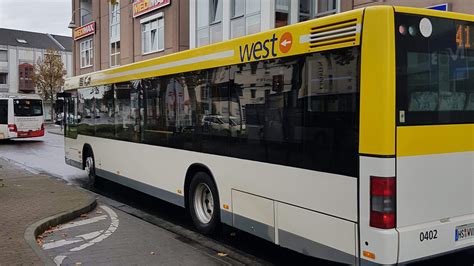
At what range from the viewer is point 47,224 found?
285 inches

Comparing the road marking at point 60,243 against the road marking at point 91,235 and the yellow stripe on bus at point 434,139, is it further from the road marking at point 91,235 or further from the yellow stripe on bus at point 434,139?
the yellow stripe on bus at point 434,139

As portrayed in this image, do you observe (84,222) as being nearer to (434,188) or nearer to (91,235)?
(91,235)

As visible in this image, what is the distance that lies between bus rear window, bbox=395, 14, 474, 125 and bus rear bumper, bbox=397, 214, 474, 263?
0.96 meters

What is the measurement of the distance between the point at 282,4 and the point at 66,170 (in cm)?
1016

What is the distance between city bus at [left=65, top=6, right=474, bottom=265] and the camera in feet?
13.6

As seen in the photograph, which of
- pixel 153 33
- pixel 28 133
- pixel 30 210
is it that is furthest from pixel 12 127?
pixel 30 210

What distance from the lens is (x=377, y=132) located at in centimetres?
411

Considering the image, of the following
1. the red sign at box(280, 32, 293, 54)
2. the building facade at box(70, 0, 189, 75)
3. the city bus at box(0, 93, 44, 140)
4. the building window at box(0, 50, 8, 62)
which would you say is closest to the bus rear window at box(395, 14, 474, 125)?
the red sign at box(280, 32, 293, 54)

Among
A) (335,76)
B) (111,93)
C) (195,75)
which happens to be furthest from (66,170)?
(335,76)

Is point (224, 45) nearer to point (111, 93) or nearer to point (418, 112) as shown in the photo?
point (418, 112)

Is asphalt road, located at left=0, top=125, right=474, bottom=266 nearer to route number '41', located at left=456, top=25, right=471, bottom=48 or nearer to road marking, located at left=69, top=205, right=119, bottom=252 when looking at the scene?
road marking, located at left=69, top=205, right=119, bottom=252

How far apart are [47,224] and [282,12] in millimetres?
13699

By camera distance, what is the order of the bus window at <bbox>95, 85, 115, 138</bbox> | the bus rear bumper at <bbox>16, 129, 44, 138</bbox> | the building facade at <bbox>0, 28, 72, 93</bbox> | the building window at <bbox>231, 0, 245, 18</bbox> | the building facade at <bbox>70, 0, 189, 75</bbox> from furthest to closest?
1. the building facade at <bbox>0, 28, 72, 93</bbox>
2. the bus rear bumper at <bbox>16, 129, 44, 138</bbox>
3. the building facade at <bbox>70, 0, 189, 75</bbox>
4. the building window at <bbox>231, 0, 245, 18</bbox>
5. the bus window at <bbox>95, 85, 115, 138</bbox>

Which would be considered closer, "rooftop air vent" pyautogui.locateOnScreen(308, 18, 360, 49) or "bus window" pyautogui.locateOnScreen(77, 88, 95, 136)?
"rooftop air vent" pyautogui.locateOnScreen(308, 18, 360, 49)
